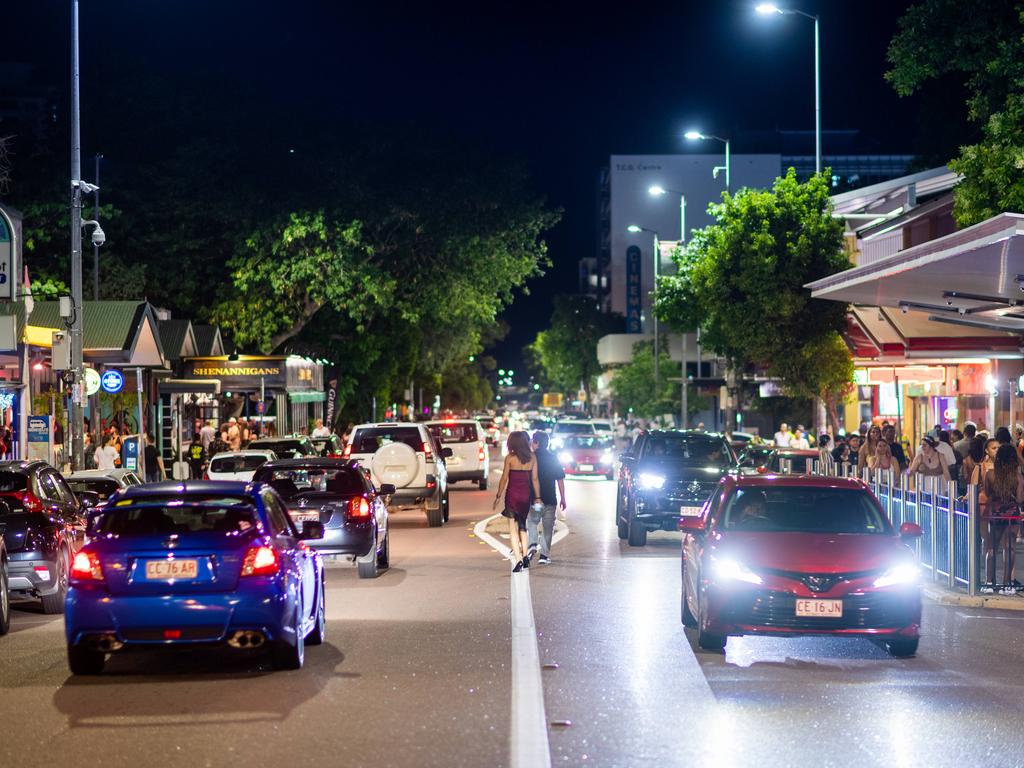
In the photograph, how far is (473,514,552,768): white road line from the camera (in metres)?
8.37

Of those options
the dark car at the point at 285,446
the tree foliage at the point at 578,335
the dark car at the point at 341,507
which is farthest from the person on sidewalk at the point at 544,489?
the tree foliage at the point at 578,335

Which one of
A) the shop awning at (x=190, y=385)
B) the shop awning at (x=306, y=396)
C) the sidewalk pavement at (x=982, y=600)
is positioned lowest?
the sidewalk pavement at (x=982, y=600)

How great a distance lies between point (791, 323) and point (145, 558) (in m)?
26.6

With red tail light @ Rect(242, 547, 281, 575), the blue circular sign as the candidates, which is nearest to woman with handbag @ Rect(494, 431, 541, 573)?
red tail light @ Rect(242, 547, 281, 575)

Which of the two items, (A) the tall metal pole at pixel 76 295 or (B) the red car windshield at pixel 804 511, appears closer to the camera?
(B) the red car windshield at pixel 804 511

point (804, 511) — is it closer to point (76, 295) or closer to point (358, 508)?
point (358, 508)

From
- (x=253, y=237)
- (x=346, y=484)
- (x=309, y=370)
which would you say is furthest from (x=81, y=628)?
(x=309, y=370)

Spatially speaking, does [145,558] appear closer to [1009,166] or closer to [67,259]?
[1009,166]

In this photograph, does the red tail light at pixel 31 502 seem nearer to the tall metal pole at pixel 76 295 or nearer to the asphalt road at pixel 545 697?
the asphalt road at pixel 545 697

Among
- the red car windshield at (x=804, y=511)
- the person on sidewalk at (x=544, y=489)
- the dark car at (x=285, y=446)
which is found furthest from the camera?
the dark car at (x=285, y=446)

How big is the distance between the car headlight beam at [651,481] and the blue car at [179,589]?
11283mm

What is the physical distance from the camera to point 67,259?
153 ft

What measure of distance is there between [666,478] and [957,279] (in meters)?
5.03

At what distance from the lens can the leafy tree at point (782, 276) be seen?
35.4 m
